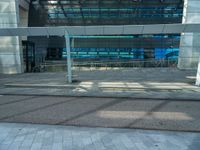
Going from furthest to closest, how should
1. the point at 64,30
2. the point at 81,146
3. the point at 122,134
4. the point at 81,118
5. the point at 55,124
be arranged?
the point at 64,30 < the point at 81,118 < the point at 55,124 < the point at 122,134 < the point at 81,146

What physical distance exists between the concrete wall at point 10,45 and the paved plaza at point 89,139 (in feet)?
48.2

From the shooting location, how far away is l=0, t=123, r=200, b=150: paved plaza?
4449 mm

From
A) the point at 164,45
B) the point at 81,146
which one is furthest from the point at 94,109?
the point at 164,45

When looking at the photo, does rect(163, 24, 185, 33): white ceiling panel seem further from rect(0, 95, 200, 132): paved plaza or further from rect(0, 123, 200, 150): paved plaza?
rect(0, 123, 200, 150): paved plaza

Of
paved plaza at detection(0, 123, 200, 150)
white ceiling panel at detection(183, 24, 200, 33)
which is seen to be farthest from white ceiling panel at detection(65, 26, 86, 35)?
paved plaza at detection(0, 123, 200, 150)

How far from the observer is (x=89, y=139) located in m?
4.84

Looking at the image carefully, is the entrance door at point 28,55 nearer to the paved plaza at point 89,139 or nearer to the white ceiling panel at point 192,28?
the white ceiling panel at point 192,28

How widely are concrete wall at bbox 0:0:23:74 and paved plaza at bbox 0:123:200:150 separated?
14.7 meters

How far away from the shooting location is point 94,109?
24.2 ft

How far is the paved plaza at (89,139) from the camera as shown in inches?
175

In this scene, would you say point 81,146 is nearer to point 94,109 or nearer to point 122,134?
point 122,134

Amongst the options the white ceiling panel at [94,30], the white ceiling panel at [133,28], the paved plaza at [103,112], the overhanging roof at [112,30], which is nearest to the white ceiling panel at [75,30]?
the overhanging roof at [112,30]

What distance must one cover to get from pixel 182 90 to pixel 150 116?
4.61m

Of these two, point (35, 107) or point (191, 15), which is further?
point (191, 15)
